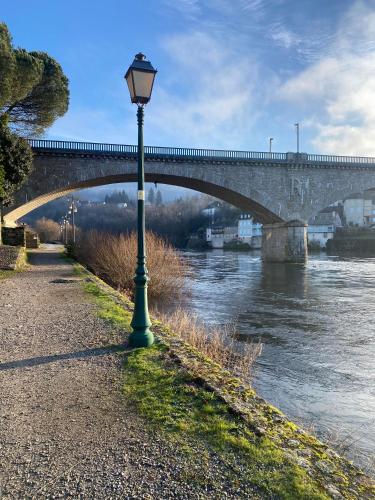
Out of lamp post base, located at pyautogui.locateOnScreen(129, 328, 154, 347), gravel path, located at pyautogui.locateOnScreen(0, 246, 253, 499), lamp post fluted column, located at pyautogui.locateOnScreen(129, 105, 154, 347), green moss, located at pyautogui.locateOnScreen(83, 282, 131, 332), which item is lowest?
gravel path, located at pyautogui.locateOnScreen(0, 246, 253, 499)

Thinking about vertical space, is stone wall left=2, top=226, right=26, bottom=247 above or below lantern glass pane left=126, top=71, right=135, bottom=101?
below

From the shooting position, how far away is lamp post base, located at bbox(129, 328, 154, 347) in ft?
19.0

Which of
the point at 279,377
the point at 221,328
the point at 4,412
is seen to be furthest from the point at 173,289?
the point at 4,412

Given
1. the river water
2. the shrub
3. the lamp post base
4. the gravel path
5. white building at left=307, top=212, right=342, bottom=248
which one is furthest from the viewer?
the shrub

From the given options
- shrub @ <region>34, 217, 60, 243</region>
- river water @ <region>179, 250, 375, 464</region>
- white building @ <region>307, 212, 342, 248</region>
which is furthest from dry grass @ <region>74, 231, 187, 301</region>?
shrub @ <region>34, 217, 60, 243</region>

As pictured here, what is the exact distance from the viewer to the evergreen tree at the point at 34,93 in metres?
23.0

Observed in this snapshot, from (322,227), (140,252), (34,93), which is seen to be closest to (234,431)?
(140,252)

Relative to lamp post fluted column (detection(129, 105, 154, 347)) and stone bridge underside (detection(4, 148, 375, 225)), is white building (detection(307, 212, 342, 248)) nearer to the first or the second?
stone bridge underside (detection(4, 148, 375, 225))

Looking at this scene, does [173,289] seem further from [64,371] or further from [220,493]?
[220,493]

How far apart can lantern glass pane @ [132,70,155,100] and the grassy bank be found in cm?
380

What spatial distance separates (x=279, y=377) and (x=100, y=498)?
4.71m

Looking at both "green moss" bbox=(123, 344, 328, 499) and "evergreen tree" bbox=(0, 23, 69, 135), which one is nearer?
"green moss" bbox=(123, 344, 328, 499)

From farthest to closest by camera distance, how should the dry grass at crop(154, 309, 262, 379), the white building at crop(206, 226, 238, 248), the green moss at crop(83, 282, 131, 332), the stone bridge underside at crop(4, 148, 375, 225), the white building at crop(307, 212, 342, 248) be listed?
1. the white building at crop(206, 226, 238, 248)
2. the white building at crop(307, 212, 342, 248)
3. the stone bridge underside at crop(4, 148, 375, 225)
4. the green moss at crop(83, 282, 131, 332)
5. the dry grass at crop(154, 309, 262, 379)

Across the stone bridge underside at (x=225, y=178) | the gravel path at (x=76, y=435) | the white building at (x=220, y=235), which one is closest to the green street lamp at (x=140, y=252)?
the gravel path at (x=76, y=435)
